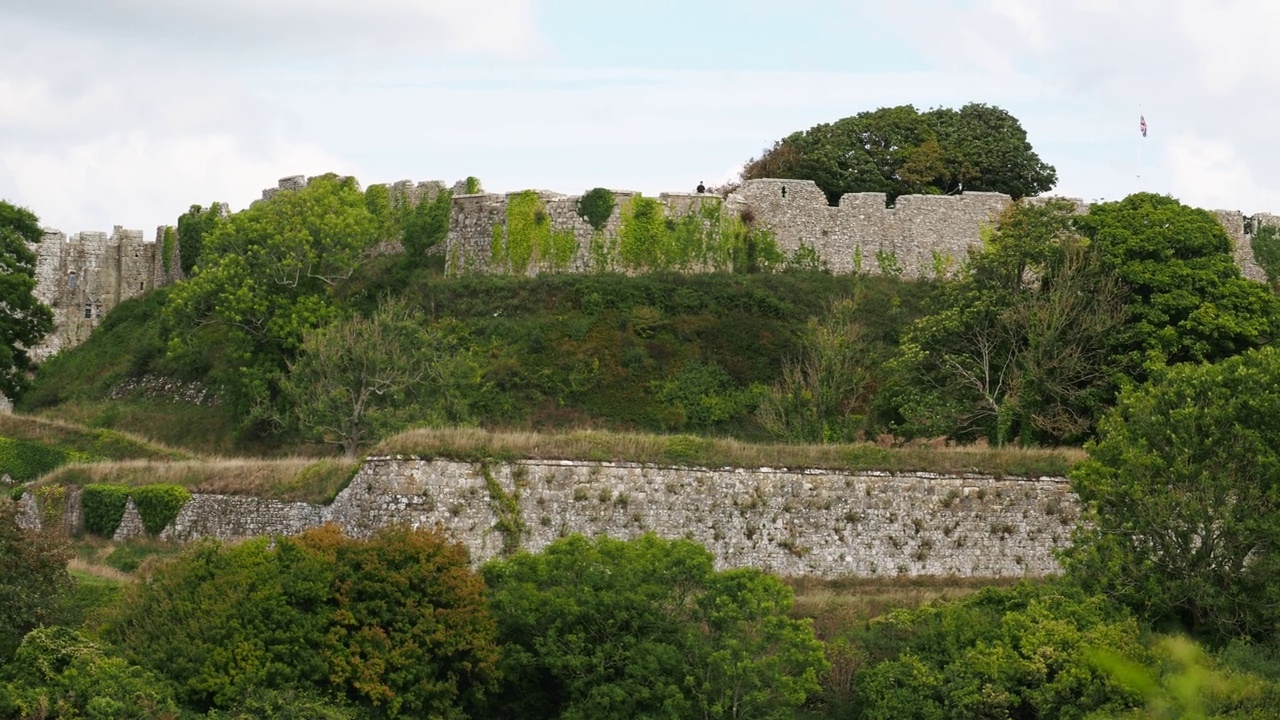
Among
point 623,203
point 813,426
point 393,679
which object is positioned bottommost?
point 393,679

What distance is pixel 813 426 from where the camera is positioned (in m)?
55.0

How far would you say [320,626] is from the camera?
1542 inches

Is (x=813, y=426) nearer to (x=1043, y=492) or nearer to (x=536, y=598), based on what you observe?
(x=1043, y=492)

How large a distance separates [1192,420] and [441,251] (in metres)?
28.0

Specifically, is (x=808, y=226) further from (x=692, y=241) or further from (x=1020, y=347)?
(x=1020, y=347)

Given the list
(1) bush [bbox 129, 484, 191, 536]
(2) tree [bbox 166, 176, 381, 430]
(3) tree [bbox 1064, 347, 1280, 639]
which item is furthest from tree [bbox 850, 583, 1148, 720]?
(2) tree [bbox 166, 176, 381, 430]

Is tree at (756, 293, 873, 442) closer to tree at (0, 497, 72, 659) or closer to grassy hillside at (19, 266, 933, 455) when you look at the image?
grassy hillside at (19, 266, 933, 455)

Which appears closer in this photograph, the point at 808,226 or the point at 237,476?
the point at 237,476

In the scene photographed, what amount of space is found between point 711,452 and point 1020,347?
32.4ft

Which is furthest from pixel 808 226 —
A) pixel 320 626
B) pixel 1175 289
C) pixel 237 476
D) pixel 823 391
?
pixel 320 626

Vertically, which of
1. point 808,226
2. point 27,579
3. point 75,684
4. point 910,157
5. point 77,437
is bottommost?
point 75,684

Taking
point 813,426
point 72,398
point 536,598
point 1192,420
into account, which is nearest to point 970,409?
point 813,426

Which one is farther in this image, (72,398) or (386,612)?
(72,398)

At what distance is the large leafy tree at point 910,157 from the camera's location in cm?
7144
